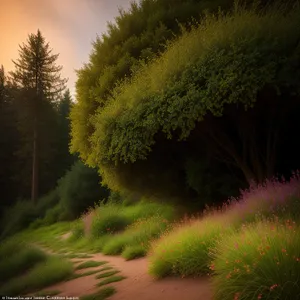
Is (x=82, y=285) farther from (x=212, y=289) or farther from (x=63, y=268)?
(x=212, y=289)

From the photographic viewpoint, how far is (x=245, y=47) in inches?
330

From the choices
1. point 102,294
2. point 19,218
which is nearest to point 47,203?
point 19,218

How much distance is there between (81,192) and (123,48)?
15.5 m

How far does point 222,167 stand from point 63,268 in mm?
6917

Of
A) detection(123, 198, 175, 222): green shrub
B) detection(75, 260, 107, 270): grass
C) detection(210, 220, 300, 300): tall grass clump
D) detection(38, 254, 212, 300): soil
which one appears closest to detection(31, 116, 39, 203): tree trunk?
detection(123, 198, 175, 222): green shrub

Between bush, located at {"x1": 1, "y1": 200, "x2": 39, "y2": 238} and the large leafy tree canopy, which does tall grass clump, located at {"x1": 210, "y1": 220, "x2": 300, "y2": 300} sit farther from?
bush, located at {"x1": 1, "y1": 200, "x2": 39, "y2": 238}

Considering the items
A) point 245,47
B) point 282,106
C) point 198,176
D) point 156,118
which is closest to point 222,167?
point 198,176

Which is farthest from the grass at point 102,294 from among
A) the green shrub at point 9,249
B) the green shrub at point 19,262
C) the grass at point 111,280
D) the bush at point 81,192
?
the bush at point 81,192

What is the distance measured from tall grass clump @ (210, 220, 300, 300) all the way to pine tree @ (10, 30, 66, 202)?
32449 millimetres

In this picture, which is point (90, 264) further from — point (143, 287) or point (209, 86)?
point (209, 86)

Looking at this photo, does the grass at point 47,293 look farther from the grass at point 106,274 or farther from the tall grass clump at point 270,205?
the tall grass clump at point 270,205

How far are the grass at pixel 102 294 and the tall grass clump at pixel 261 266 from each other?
227cm

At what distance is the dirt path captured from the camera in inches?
211

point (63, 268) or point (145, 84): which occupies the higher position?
point (145, 84)
